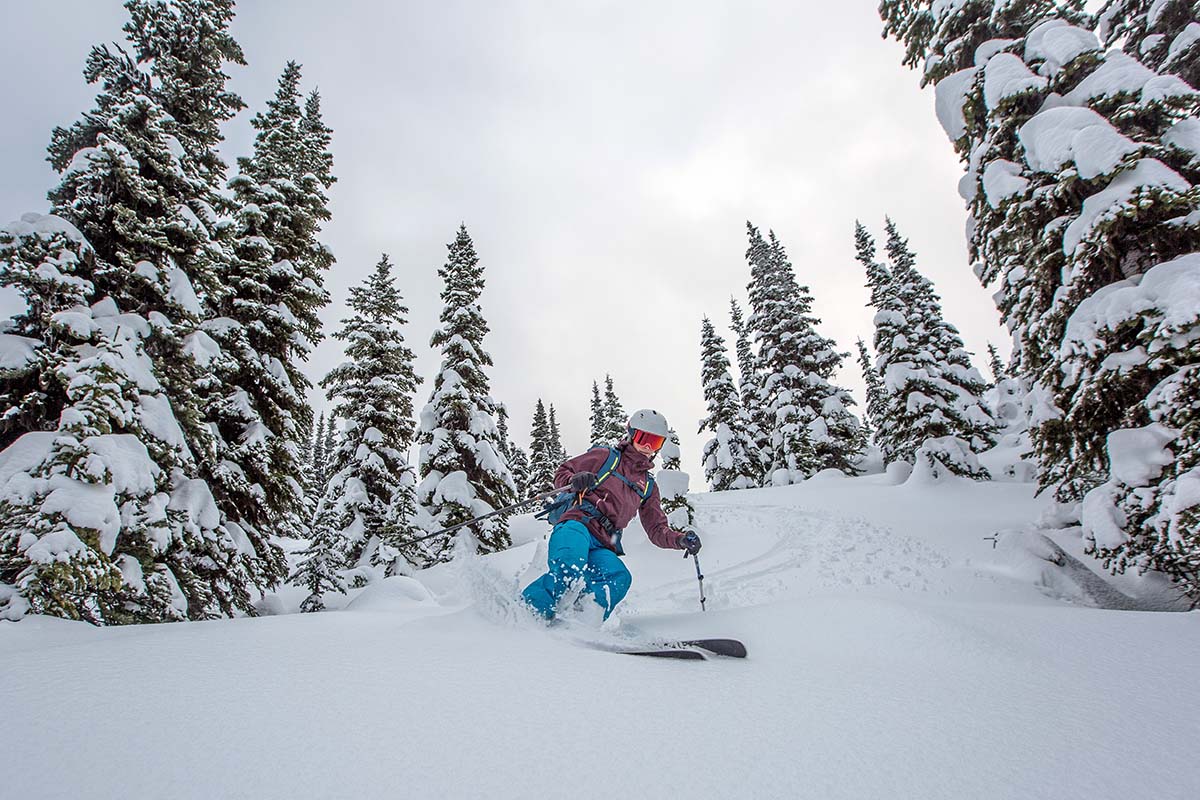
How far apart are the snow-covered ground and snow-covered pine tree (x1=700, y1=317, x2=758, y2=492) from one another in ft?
75.1

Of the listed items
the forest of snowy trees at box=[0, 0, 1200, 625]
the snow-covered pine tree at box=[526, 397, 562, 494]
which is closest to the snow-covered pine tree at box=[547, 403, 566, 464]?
the snow-covered pine tree at box=[526, 397, 562, 494]

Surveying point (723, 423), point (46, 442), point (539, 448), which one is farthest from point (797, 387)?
point (46, 442)

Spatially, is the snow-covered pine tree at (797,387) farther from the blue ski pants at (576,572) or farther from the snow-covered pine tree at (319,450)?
the snow-covered pine tree at (319,450)

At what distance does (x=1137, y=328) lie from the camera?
537cm

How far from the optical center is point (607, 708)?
2.27 m

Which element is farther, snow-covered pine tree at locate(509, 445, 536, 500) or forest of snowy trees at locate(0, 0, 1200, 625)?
snow-covered pine tree at locate(509, 445, 536, 500)

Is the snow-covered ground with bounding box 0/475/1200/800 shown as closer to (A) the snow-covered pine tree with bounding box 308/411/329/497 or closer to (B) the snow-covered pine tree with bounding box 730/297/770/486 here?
(B) the snow-covered pine tree with bounding box 730/297/770/486

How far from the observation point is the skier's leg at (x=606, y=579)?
16.6 ft

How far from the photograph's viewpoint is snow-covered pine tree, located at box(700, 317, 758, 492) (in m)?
27.1

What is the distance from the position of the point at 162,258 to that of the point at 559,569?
26.2ft

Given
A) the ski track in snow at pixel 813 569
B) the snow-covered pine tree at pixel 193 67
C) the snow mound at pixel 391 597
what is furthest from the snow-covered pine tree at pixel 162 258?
the ski track in snow at pixel 813 569

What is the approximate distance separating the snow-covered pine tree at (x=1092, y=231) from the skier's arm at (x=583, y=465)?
18.2 ft

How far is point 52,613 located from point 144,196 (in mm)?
5739

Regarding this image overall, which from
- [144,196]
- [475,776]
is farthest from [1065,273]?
[144,196]
